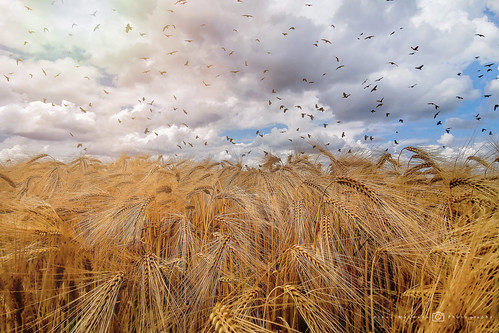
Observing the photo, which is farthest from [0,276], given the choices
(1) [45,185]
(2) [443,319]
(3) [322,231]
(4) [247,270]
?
(1) [45,185]

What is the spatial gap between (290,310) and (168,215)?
180 cm

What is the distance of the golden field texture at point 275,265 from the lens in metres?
1.55

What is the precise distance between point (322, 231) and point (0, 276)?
244 cm

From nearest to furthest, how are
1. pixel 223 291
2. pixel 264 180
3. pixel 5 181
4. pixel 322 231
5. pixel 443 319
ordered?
pixel 443 319 < pixel 322 231 < pixel 223 291 < pixel 264 180 < pixel 5 181

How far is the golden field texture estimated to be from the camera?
5.07 feet

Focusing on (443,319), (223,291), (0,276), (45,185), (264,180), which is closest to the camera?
(443,319)

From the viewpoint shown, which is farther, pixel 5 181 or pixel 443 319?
pixel 5 181

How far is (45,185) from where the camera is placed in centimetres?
484

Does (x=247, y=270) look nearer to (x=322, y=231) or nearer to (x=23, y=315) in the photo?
(x=322, y=231)

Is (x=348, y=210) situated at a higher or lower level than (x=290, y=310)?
higher

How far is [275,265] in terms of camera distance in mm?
2236

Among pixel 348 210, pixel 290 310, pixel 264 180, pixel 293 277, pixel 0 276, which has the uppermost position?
pixel 264 180

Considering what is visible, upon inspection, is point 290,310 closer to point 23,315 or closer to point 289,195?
point 289,195


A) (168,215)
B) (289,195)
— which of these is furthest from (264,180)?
(168,215)
